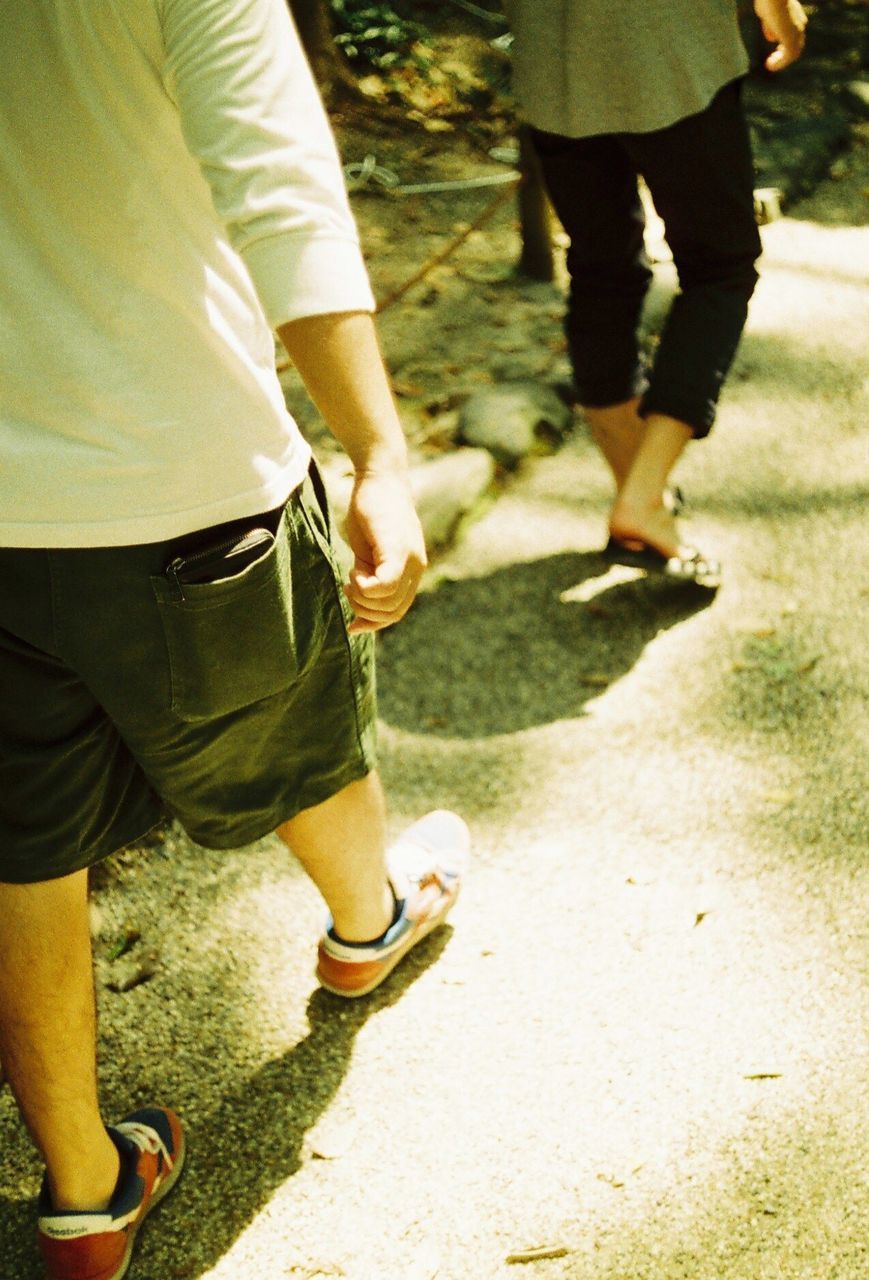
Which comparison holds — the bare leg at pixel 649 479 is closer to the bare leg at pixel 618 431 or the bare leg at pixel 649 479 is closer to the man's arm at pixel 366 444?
the bare leg at pixel 618 431

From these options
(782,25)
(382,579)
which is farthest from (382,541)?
(782,25)

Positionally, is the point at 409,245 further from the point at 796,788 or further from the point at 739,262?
the point at 796,788

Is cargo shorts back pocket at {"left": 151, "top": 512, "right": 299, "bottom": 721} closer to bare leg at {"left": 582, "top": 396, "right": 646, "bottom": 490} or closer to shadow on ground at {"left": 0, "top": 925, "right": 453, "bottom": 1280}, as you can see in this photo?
shadow on ground at {"left": 0, "top": 925, "right": 453, "bottom": 1280}

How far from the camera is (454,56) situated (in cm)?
672

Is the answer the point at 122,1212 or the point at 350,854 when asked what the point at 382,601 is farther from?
the point at 122,1212

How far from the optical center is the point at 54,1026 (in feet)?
4.90

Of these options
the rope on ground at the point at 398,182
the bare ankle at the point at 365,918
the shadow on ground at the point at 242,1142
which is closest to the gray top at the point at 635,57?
the bare ankle at the point at 365,918

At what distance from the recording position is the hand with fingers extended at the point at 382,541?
1243 mm

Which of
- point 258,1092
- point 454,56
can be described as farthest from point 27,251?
→ point 454,56

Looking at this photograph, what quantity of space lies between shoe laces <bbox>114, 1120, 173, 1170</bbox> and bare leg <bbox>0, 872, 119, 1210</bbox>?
0.12 meters

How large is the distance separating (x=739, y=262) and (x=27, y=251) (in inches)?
71.1

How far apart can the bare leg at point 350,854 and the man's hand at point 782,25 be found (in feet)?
5.81

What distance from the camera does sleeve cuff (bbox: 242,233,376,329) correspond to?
1.13 meters

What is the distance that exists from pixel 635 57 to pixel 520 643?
1.27 meters
